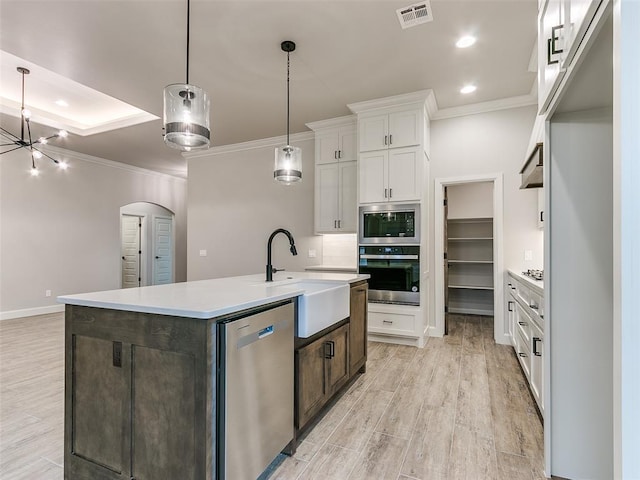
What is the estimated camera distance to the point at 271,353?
1.63 m

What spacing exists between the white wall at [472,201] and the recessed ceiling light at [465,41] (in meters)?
3.12

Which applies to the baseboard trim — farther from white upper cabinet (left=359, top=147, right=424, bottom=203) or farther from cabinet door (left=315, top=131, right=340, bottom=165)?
white upper cabinet (left=359, top=147, right=424, bottom=203)

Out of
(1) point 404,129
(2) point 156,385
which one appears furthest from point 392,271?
(2) point 156,385

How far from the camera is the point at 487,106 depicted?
14.0ft

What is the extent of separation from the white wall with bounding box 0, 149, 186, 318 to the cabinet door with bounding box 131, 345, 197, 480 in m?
5.86

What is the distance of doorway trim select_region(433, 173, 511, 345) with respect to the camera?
4172mm

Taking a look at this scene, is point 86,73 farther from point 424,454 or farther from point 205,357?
point 424,454

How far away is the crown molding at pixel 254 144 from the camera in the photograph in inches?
212

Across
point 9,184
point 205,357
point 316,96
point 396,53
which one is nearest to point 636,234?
point 205,357

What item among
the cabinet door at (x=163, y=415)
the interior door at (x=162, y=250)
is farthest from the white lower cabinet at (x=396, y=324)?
the interior door at (x=162, y=250)

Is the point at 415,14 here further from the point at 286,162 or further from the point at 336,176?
the point at 336,176

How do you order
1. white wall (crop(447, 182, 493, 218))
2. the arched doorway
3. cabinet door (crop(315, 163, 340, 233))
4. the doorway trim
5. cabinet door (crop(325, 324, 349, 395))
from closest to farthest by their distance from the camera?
cabinet door (crop(325, 324, 349, 395)) → the doorway trim → cabinet door (crop(315, 163, 340, 233)) → white wall (crop(447, 182, 493, 218)) → the arched doorway

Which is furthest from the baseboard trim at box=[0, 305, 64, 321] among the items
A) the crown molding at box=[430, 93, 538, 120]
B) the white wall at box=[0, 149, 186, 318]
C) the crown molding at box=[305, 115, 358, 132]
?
the crown molding at box=[430, 93, 538, 120]

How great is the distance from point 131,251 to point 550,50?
8.95 metres
